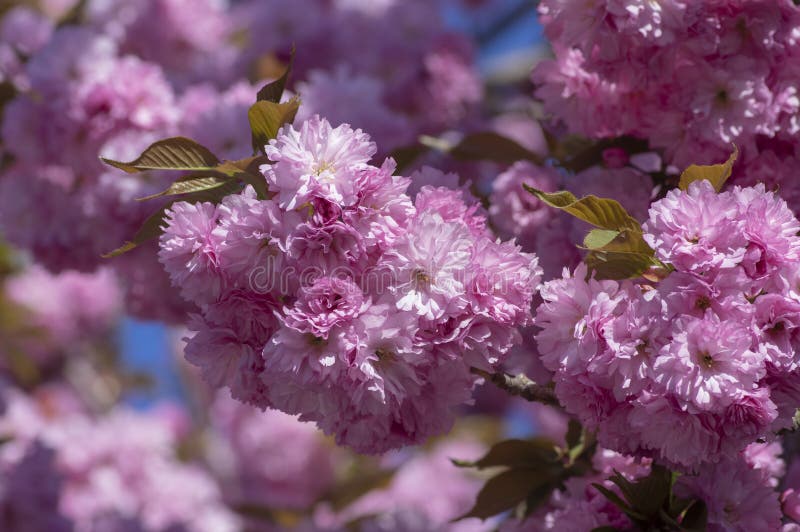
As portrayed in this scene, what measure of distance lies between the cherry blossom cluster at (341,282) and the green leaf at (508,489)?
0.44m

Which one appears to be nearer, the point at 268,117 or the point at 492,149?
the point at 268,117

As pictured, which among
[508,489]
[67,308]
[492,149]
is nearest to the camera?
[508,489]

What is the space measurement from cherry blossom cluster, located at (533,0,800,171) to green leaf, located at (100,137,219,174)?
0.66 m

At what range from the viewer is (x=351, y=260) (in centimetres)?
138

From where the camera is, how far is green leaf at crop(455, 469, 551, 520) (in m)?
1.80

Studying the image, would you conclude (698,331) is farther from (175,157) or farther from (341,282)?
(175,157)

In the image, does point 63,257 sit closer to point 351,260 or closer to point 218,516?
point 351,260

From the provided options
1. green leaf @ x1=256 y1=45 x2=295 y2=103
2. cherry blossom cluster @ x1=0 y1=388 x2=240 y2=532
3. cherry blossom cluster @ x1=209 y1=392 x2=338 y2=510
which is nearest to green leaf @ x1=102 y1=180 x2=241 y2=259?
green leaf @ x1=256 y1=45 x2=295 y2=103

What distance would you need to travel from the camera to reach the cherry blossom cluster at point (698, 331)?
126cm

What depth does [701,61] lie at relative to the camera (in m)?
1.70

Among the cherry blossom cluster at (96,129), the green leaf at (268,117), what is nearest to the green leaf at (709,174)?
the green leaf at (268,117)

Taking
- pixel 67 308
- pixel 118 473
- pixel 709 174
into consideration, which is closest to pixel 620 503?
pixel 709 174

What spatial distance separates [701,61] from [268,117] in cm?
77

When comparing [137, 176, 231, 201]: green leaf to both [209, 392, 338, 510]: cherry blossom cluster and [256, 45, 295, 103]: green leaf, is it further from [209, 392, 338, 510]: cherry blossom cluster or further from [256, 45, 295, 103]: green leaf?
[209, 392, 338, 510]: cherry blossom cluster
